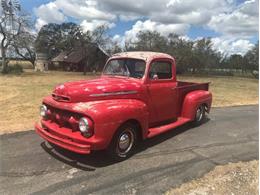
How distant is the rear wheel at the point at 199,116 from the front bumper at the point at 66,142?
3977 millimetres

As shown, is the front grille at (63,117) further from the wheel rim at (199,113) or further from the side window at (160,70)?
the wheel rim at (199,113)

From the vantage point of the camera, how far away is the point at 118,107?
5.06m

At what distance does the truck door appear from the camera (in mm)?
6285

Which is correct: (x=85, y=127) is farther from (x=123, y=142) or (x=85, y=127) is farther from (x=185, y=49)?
(x=185, y=49)

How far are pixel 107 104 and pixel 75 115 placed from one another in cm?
56

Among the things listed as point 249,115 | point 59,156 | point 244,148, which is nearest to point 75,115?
point 59,156

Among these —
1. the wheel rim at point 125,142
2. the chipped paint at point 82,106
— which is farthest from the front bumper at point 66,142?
the wheel rim at point 125,142

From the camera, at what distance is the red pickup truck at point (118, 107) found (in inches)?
189

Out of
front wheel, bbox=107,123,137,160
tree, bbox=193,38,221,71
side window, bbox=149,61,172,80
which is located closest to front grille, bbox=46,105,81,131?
front wheel, bbox=107,123,137,160

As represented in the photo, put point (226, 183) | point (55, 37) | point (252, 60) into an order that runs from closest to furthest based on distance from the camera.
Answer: point (226, 183)
point (252, 60)
point (55, 37)

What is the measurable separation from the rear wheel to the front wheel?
286cm

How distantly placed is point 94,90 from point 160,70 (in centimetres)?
212

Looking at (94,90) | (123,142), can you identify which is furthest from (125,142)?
(94,90)

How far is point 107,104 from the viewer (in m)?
5.06
